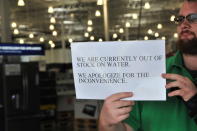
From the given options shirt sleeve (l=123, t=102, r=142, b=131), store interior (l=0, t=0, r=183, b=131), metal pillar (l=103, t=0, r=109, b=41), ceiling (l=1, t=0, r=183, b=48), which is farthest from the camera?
ceiling (l=1, t=0, r=183, b=48)

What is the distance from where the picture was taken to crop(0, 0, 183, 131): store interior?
266 inches

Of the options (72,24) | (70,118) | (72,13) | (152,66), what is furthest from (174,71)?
(72,24)

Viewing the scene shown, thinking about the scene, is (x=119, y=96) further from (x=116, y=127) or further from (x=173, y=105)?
(x=173, y=105)

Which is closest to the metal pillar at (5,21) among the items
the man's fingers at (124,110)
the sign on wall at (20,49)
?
the sign on wall at (20,49)

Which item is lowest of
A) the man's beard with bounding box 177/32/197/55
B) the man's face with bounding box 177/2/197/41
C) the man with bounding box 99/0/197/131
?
the man with bounding box 99/0/197/131

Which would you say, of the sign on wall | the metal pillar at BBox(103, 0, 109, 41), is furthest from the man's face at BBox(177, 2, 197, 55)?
the metal pillar at BBox(103, 0, 109, 41)

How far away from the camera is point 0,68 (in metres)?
6.63

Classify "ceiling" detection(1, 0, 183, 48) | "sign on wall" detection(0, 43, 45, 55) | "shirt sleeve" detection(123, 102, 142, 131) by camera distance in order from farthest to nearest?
1. "ceiling" detection(1, 0, 183, 48)
2. "sign on wall" detection(0, 43, 45, 55)
3. "shirt sleeve" detection(123, 102, 142, 131)

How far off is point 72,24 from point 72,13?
8.82 ft

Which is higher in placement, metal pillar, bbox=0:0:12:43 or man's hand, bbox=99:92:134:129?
metal pillar, bbox=0:0:12:43

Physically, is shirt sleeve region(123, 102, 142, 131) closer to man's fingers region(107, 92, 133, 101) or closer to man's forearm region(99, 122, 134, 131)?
man's forearm region(99, 122, 134, 131)

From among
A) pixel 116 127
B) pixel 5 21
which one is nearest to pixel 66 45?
pixel 5 21

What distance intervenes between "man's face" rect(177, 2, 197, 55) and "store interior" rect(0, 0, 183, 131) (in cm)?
70

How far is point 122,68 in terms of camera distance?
1.42 meters
